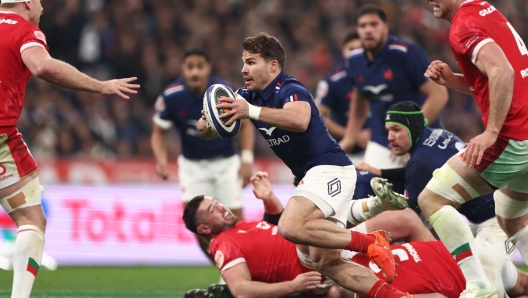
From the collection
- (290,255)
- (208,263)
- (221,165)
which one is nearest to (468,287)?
(290,255)

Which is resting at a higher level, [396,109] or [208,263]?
[396,109]

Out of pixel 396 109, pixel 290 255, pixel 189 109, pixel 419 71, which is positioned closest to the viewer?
pixel 290 255

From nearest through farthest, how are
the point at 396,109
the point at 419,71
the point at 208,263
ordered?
1. the point at 396,109
2. the point at 419,71
3. the point at 208,263

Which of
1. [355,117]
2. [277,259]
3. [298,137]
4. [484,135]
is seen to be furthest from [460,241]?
[355,117]

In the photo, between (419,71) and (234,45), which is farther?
(234,45)

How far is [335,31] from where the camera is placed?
18.5m

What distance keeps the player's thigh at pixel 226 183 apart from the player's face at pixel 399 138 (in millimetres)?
3049

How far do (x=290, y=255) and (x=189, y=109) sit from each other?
3607mm

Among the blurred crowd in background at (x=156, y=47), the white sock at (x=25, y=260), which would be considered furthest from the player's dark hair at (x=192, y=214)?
the blurred crowd in background at (x=156, y=47)

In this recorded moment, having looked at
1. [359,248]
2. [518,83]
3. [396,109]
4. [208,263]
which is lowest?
[208,263]

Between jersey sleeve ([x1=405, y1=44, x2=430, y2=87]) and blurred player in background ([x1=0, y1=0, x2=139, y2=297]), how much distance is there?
4.12 m

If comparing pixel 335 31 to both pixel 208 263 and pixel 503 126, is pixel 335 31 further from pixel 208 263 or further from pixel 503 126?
pixel 503 126

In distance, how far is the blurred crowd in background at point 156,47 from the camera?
15.2 m

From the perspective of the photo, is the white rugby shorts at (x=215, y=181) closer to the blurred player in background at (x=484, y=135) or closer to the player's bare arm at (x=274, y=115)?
the player's bare arm at (x=274, y=115)
